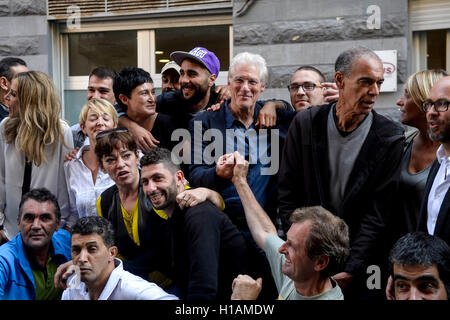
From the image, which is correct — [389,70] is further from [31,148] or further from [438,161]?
[31,148]

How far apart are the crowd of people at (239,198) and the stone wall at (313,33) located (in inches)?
93.4

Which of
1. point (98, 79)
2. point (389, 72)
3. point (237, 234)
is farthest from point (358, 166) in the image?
point (389, 72)

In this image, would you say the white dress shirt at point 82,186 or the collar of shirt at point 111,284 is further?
the white dress shirt at point 82,186

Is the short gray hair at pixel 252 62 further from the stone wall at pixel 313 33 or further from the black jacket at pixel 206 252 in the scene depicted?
the stone wall at pixel 313 33

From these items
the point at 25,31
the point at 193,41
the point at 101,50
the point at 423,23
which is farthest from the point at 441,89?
the point at 25,31

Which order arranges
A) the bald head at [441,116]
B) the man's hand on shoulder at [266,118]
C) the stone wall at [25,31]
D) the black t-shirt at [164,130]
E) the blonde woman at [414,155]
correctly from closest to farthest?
1. the bald head at [441,116]
2. the blonde woman at [414,155]
3. the man's hand on shoulder at [266,118]
4. the black t-shirt at [164,130]
5. the stone wall at [25,31]

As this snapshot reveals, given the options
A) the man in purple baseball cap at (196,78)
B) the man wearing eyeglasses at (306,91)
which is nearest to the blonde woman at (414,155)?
the man wearing eyeglasses at (306,91)

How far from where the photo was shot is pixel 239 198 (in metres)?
3.73

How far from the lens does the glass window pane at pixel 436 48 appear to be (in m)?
6.25

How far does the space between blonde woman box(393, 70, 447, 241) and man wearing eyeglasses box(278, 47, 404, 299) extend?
170 mm

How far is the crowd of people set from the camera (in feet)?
10.4

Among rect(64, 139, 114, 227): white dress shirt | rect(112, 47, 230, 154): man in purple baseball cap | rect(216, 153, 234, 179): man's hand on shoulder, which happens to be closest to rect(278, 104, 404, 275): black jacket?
rect(216, 153, 234, 179): man's hand on shoulder

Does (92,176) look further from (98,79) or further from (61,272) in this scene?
(98,79)

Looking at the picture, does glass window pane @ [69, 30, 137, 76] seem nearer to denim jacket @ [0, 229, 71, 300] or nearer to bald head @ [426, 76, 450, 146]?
denim jacket @ [0, 229, 71, 300]
